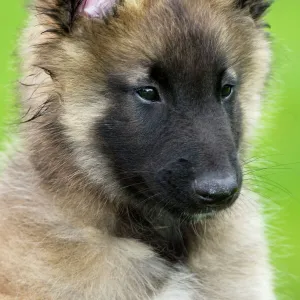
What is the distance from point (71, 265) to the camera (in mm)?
5070

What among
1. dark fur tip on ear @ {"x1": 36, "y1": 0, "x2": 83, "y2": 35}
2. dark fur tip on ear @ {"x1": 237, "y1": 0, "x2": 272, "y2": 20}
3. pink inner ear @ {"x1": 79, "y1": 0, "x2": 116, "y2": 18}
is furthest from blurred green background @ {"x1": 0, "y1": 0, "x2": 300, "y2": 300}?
pink inner ear @ {"x1": 79, "y1": 0, "x2": 116, "y2": 18}

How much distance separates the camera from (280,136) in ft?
32.1

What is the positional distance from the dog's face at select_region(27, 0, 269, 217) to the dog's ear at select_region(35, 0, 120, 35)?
1 cm

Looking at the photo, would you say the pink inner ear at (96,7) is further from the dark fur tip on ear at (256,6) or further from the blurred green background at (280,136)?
the dark fur tip on ear at (256,6)

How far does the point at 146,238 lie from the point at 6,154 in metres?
0.96

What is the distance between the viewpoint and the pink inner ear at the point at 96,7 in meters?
5.05

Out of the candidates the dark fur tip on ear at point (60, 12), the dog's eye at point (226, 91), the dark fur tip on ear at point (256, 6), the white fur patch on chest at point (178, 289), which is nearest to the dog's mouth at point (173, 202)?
the white fur patch on chest at point (178, 289)

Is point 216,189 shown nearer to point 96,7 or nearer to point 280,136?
point 96,7

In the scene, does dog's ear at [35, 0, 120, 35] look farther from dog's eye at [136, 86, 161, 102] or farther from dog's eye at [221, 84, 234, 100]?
dog's eye at [221, 84, 234, 100]

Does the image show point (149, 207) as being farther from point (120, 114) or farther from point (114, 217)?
point (120, 114)

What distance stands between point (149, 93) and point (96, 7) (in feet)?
1.69

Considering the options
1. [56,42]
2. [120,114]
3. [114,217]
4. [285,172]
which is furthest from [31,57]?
[285,172]

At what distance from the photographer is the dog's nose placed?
465 centimetres

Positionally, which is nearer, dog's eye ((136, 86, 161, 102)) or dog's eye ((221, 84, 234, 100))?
dog's eye ((136, 86, 161, 102))
